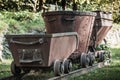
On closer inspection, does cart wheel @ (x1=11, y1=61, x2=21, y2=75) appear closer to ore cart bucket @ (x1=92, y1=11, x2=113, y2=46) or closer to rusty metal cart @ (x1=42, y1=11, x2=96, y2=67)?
rusty metal cart @ (x1=42, y1=11, x2=96, y2=67)

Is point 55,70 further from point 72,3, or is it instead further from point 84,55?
point 72,3

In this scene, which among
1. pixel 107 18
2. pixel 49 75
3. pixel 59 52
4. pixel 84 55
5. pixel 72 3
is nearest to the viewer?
pixel 59 52

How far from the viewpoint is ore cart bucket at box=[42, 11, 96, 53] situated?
11219 mm

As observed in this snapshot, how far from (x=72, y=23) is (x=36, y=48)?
2297mm

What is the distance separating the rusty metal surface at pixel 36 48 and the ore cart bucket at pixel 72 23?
134 centimetres

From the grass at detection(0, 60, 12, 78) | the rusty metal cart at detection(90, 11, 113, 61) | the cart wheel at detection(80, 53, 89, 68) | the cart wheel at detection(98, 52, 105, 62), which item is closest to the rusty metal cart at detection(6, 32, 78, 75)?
the grass at detection(0, 60, 12, 78)

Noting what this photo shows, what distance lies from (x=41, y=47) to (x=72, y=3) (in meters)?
20.6

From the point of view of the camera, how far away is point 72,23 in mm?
11359

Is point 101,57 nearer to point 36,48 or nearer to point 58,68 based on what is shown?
point 58,68

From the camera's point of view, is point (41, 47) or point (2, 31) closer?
point (41, 47)

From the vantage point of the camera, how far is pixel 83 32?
38.4 feet

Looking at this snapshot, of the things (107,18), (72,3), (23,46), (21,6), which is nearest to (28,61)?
(23,46)

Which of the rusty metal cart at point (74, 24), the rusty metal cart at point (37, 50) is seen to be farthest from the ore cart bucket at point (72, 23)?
the rusty metal cart at point (37, 50)

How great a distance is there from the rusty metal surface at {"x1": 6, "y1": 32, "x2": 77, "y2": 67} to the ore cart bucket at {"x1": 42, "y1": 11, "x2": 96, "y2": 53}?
1343mm
